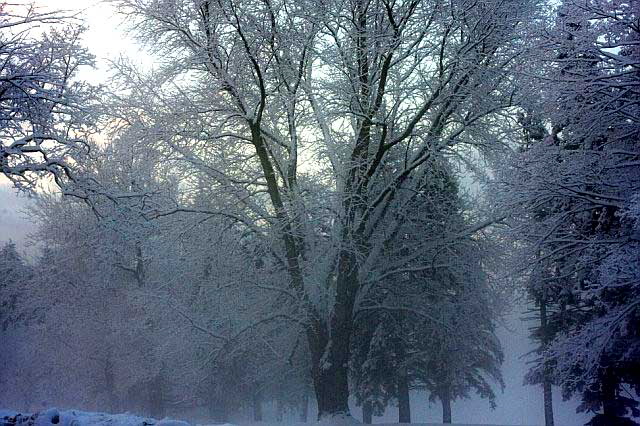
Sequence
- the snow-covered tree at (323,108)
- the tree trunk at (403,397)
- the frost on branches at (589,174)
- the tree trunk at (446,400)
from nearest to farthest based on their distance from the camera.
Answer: the frost on branches at (589,174)
the snow-covered tree at (323,108)
the tree trunk at (403,397)
the tree trunk at (446,400)

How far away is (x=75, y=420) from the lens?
348 inches

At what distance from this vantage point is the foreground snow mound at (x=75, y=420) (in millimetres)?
8523

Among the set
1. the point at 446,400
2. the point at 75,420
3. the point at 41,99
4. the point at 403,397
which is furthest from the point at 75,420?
the point at 446,400

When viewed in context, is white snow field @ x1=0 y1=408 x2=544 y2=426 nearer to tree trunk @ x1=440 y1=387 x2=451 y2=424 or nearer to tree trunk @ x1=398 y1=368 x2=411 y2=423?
tree trunk @ x1=398 y1=368 x2=411 y2=423

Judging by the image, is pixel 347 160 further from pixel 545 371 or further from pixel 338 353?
pixel 545 371

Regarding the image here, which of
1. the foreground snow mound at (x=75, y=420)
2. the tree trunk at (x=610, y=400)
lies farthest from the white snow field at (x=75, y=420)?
the tree trunk at (x=610, y=400)

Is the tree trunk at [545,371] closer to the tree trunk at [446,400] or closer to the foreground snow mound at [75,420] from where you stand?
the tree trunk at [446,400]

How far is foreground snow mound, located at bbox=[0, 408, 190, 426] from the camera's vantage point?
28.0ft

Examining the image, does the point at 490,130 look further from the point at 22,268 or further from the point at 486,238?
the point at 22,268

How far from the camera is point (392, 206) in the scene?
15508 millimetres

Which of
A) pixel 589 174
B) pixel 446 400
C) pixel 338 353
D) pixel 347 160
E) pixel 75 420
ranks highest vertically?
pixel 347 160

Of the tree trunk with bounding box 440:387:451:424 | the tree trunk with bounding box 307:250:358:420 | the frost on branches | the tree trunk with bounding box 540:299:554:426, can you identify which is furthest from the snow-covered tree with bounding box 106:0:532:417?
the tree trunk with bounding box 440:387:451:424

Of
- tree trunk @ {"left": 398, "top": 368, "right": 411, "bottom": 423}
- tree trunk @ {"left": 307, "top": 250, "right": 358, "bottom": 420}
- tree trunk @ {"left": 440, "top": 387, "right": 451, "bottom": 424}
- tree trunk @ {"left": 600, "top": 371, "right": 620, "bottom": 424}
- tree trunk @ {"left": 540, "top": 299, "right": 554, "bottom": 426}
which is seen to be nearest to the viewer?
tree trunk @ {"left": 307, "top": 250, "right": 358, "bottom": 420}

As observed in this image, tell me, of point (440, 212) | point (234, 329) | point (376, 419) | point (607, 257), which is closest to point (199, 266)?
point (234, 329)
